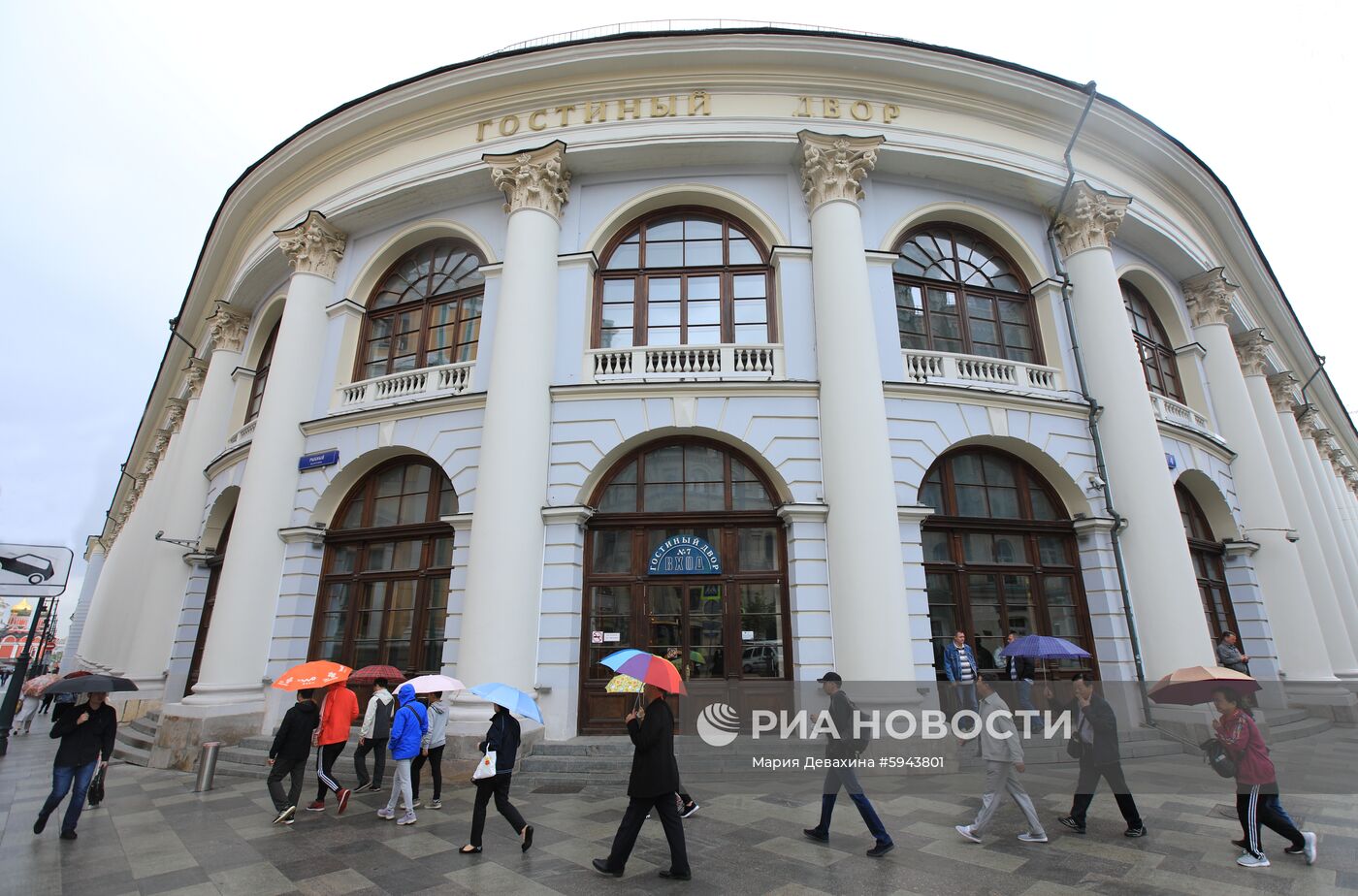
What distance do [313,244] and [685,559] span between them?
12083 mm

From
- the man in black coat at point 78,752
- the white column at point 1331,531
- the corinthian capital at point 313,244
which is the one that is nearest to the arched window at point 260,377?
the corinthian capital at point 313,244

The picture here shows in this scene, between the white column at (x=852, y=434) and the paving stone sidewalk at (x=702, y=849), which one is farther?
the white column at (x=852, y=434)

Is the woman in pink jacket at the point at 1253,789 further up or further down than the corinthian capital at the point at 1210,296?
further down

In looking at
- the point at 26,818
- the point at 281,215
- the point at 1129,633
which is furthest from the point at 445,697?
the point at 281,215

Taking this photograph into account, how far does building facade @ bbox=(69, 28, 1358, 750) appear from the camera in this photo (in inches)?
464

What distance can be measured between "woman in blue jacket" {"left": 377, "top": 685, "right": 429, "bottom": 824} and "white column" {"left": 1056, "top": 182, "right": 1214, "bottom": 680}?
12892 mm

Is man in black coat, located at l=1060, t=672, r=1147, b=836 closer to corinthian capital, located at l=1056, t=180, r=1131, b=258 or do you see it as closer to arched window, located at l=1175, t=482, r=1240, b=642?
arched window, located at l=1175, t=482, r=1240, b=642

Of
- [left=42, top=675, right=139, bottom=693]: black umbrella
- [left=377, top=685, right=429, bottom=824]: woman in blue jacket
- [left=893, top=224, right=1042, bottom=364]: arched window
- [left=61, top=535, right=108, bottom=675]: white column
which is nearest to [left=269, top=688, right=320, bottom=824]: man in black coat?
[left=377, top=685, right=429, bottom=824]: woman in blue jacket

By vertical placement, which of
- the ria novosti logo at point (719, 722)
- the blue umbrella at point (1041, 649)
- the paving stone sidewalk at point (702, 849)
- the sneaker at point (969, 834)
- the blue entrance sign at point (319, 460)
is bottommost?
the paving stone sidewalk at point (702, 849)

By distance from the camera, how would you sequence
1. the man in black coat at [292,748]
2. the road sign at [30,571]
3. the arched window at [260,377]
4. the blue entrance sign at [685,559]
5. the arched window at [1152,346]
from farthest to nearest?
1. the arched window at [260,377]
2. the arched window at [1152,346]
3. the blue entrance sign at [685,559]
4. the man in black coat at [292,748]
5. the road sign at [30,571]

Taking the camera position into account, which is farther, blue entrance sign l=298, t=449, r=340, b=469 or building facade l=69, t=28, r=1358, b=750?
blue entrance sign l=298, t=449, r=340, b=469

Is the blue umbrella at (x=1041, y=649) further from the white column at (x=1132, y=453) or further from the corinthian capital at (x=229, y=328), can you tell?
the corinthian capital at (x=229, y=328)

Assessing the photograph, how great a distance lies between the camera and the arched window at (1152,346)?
55.2ft

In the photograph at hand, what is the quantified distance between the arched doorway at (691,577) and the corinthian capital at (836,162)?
5.80m
